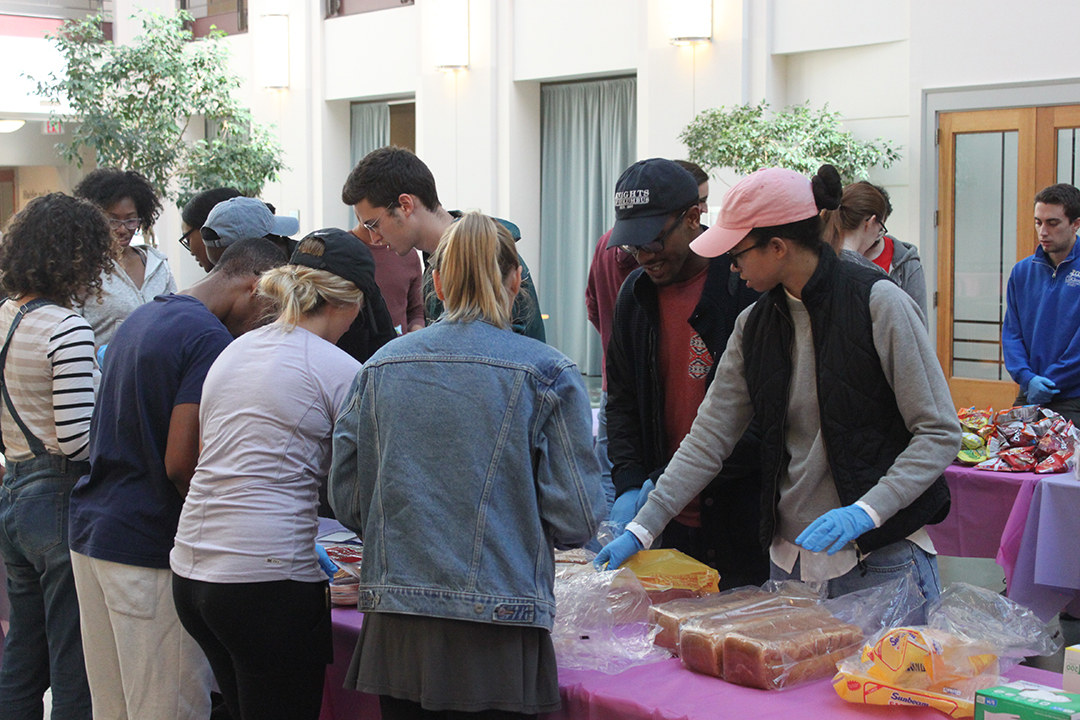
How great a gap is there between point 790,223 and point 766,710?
2.67 ft

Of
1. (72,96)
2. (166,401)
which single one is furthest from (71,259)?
(72,96)

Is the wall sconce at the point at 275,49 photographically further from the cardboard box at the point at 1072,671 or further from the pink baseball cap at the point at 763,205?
the cardboard box at the point at 1072,671

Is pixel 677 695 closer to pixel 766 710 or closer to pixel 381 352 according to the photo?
pixel 766 710

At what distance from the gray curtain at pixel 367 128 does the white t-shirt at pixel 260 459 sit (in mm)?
8899

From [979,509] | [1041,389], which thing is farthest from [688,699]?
[1041,389]

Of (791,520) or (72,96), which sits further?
(72,96)

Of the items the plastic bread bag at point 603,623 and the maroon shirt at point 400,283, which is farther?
the maroon shirt at point 400,283

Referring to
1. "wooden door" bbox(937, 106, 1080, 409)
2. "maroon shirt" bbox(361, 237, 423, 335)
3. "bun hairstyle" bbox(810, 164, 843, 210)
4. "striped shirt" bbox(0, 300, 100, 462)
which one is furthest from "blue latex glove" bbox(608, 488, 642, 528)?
"wooden door" bbox(937, 106, 1080, 409)

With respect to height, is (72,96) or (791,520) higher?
(72,96)

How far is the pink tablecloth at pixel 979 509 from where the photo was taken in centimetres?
348

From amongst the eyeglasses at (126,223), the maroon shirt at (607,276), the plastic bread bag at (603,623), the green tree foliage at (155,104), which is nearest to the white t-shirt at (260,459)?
the plastic bread bag at (603,623)

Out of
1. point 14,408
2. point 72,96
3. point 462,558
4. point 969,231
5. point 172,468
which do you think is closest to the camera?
point 462,558

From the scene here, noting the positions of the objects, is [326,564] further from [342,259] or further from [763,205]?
[763,205]

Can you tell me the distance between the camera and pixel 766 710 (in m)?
1.57
